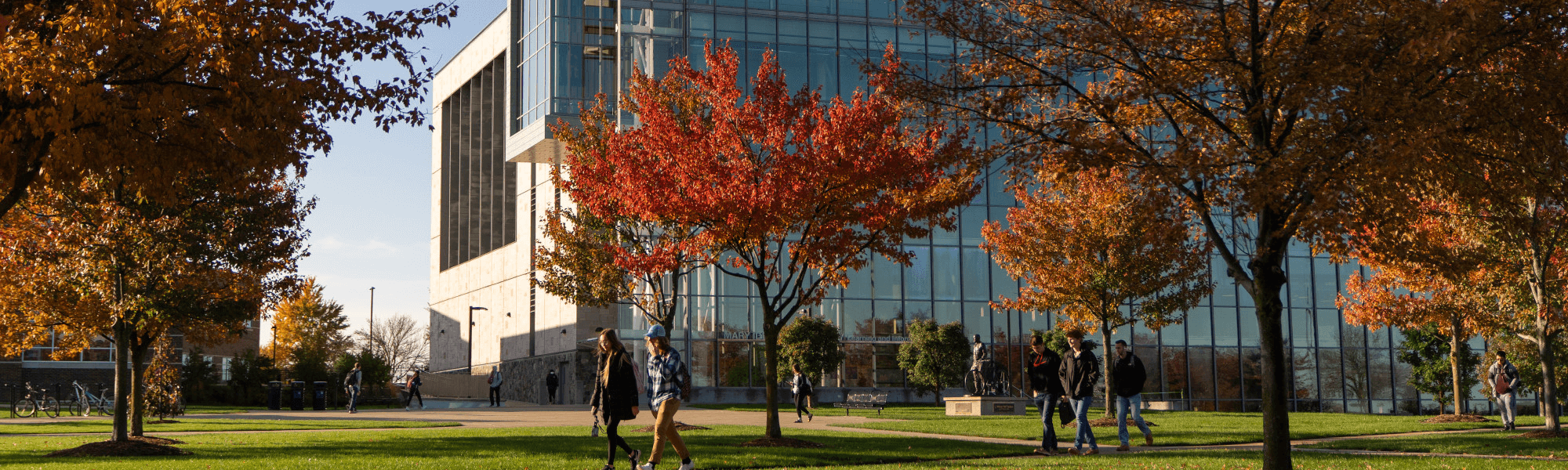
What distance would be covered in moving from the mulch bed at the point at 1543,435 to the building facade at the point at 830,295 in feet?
84.9

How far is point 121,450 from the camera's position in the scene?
15148mm

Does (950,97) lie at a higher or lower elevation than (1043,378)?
higher

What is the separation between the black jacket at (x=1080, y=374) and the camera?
47.2ft

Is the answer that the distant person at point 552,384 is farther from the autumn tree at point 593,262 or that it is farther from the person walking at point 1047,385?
the person walking at point 1047,385

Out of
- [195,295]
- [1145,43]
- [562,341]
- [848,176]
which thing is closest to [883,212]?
Answer: [848,176]

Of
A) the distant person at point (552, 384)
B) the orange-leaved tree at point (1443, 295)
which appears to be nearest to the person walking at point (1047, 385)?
the orange-leaved tree at point (1443, 295)

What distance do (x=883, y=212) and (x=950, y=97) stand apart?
4.61 m

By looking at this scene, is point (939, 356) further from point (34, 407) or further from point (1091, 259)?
point (34, 407)

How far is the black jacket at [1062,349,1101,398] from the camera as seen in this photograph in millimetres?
14398

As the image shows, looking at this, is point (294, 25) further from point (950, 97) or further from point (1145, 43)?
point (1145, 43)

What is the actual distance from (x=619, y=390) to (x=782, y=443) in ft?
16.3

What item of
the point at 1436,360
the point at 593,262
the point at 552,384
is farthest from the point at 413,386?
the point at 1436,360

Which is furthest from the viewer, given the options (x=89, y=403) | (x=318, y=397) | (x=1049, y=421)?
(x=318, y=397)

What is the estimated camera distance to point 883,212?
53.0 feet
